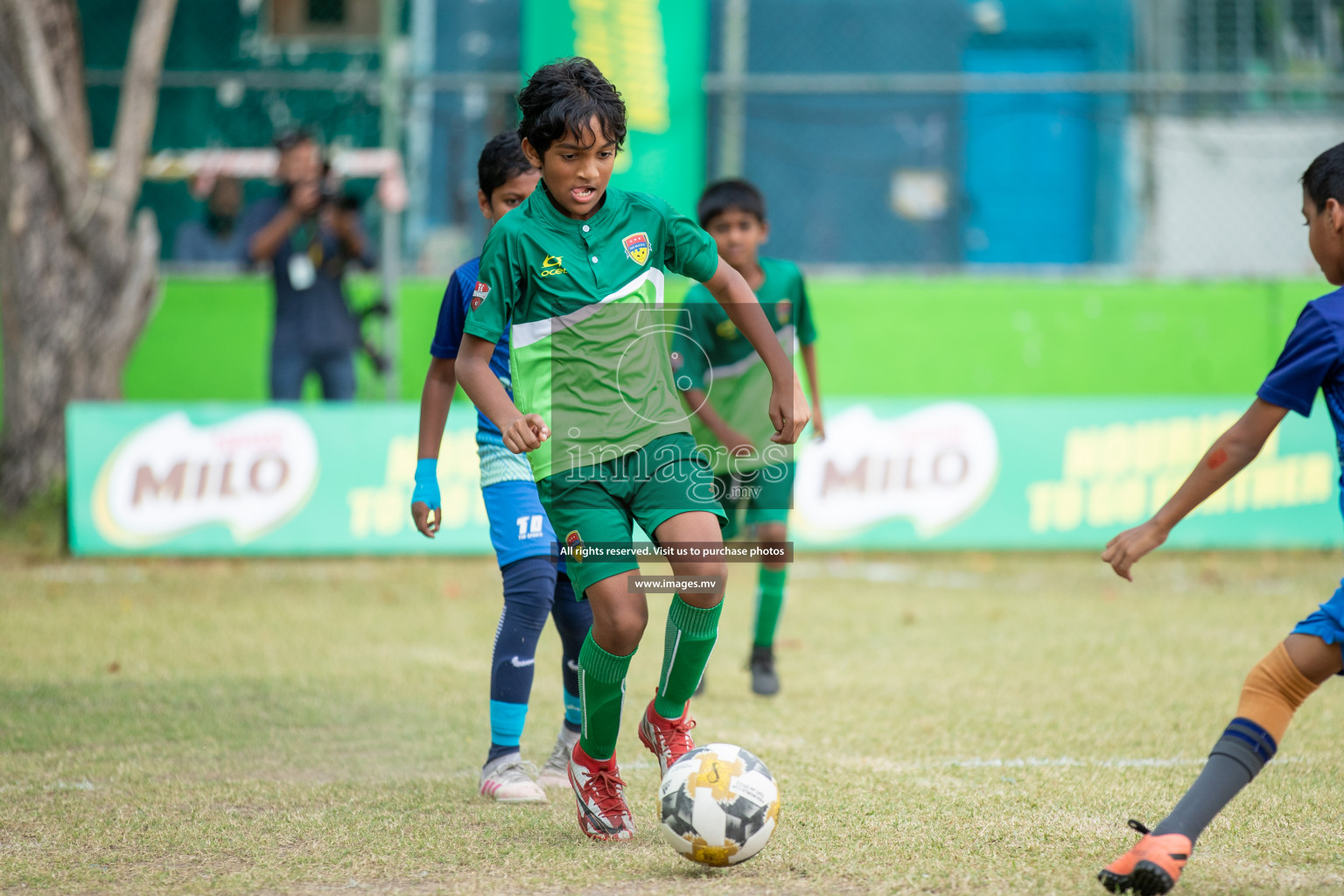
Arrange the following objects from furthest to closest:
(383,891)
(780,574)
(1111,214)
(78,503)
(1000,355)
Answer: (1111,214) < (1000,355) < (78,503) < (780,574) < (383,891)

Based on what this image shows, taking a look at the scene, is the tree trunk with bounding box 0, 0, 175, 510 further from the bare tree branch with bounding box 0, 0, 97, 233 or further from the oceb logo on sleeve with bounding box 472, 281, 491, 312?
the oceb logo on sleeve with bounding box 472, 281, 491, 312

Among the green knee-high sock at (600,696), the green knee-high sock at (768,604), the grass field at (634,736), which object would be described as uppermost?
the green knee-high sock at (600,696)

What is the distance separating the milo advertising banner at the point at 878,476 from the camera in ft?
30.1

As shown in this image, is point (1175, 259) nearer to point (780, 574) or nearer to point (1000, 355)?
point (1000, 355)

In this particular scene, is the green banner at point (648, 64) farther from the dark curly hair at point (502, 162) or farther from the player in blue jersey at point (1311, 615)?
the player in blue jersey at point (1311, 615)

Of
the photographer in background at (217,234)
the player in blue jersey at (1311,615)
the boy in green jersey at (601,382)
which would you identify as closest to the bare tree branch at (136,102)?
the photographer in background at (217,234)

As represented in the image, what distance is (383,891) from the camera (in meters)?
3.37

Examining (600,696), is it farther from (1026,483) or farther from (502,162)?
(1026,483)

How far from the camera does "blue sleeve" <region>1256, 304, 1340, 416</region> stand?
10.3ft

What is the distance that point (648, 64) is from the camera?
1085cm

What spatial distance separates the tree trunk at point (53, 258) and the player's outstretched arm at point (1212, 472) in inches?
357

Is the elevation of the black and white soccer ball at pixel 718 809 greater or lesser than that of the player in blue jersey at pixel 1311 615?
lesser

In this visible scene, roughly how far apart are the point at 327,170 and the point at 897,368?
487 cm

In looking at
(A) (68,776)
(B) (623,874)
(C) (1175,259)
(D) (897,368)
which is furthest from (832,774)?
(C) (1175,259)
